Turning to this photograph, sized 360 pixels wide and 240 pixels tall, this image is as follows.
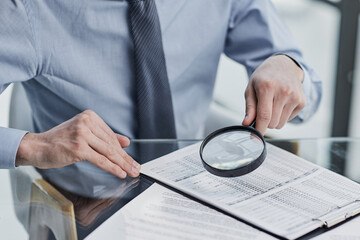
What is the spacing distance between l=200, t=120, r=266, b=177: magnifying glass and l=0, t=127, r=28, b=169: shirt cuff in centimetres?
39

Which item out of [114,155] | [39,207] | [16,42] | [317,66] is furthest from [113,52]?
[317,66]

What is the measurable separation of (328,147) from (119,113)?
0.57 meters

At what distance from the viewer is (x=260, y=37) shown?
1.48 metres

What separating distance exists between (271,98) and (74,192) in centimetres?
47

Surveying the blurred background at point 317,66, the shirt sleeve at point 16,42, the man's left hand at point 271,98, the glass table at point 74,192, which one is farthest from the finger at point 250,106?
the blurred background at point 317,66

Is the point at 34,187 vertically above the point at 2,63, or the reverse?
the point at 2,63

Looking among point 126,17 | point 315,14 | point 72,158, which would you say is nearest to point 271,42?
point 126,17

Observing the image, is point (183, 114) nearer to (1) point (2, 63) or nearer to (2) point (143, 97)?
(2) point (143, 97)

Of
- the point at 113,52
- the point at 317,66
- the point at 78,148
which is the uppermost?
the point at 113,52

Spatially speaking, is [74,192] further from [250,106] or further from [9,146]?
[250,106]

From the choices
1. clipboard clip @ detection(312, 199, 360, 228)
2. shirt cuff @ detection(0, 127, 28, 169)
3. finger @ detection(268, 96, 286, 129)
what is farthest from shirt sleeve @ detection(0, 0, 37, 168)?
clipboard clip @ detection(312, 199, 360, 228)

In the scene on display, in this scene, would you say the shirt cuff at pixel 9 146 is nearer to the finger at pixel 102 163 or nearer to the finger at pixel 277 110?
the finger at pixel 102 163

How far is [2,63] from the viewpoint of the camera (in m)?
1.17

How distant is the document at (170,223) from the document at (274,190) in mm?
25
